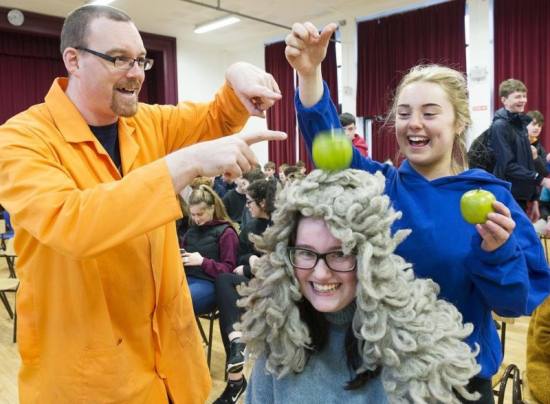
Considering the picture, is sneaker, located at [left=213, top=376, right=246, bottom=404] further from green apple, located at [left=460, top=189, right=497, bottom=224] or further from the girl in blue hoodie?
green apple, located at [left=460, top=189, right=497, bottom=224]

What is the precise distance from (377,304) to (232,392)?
230 centimetres

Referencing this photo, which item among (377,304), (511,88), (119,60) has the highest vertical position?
(511,88)

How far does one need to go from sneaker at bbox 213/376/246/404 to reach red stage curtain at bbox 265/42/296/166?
7586 mm

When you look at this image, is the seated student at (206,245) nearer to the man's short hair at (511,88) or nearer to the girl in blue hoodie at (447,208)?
the girl in blue hoodie at (447,208)

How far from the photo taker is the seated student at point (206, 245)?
11.4ft

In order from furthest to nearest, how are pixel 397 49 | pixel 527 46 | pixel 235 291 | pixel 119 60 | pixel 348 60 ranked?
1. pixel 348 60
2. pixel 397 49
3. pixel 527 46
4. pixel 235 291
5. pixel 119 60

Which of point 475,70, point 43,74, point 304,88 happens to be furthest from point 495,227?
point 43,74

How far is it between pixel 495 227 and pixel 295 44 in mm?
716

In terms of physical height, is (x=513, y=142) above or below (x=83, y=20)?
below

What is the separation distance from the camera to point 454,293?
4.31 ft

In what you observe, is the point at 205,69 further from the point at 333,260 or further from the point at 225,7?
the point at 333,260

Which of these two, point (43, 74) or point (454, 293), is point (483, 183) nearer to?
point (454, 293)

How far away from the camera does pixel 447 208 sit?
1.35 m

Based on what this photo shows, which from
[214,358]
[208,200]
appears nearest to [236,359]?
[214,358]
